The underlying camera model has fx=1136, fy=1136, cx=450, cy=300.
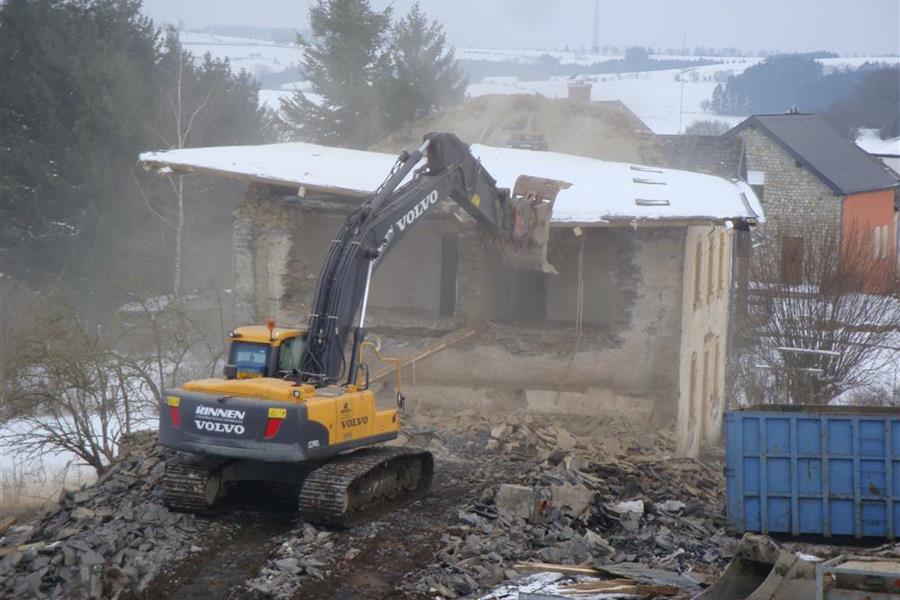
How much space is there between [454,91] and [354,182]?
1044 inches

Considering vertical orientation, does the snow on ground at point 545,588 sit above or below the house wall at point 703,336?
below

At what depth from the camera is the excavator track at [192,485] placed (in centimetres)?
1254

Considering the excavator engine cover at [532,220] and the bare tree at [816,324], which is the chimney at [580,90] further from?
the excavator engine cover at [532,220]

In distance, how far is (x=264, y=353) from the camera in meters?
13.2

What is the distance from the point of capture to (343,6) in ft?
136

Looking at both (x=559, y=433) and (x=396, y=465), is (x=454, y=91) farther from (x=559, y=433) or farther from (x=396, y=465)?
(x=396, y=465)

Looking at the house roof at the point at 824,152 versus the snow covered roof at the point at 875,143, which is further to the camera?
the snow covered roof at the point at 875,143

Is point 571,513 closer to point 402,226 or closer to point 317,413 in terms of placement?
point 317,413

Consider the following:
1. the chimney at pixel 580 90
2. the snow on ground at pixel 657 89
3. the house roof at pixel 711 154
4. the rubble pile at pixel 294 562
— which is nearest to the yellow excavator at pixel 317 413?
the rubble pile at pixel 294 562

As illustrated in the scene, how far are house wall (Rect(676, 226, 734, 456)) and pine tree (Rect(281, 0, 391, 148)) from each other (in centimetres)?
1831

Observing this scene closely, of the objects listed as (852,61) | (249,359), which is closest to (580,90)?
(249,359)

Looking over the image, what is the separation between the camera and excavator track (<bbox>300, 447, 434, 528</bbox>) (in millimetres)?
12102

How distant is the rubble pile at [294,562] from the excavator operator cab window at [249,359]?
188 cm

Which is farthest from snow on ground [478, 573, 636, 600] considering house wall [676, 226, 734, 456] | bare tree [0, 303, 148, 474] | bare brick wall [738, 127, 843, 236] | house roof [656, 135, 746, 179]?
bare brick wall [738, 127, 843, 236]
